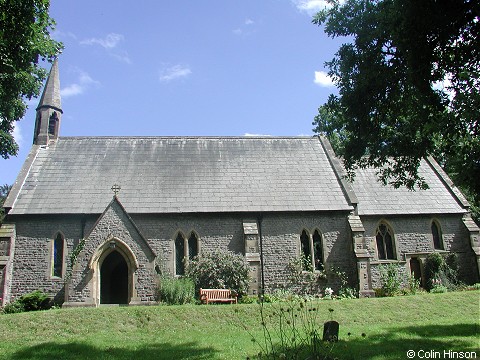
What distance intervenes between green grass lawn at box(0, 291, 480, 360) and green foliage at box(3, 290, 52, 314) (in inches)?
158

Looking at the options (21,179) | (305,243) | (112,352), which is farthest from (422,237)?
(21,179)

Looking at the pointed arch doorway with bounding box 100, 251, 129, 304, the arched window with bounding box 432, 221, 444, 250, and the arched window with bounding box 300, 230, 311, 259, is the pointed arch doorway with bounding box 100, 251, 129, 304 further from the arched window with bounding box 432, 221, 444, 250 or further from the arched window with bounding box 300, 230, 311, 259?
the arched window with bounding box 432, 221, 444, 250

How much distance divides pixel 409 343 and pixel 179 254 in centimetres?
1365

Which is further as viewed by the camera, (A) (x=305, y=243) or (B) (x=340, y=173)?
(B) (x=340, y=173)

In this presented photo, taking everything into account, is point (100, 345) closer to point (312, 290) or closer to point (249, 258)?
point (249, 258)

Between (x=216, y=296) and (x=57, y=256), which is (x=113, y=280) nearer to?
(x=57, y=256)

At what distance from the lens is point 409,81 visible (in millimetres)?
11773

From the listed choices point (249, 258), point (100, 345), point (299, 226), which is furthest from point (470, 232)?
point (100, 345)

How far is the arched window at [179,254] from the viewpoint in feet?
74.1

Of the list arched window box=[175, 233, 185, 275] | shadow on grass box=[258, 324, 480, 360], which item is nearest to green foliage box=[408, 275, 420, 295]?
shadow on grass box=[258, 324, 480, 360]

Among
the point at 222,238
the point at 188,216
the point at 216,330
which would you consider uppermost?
the point at 188,216

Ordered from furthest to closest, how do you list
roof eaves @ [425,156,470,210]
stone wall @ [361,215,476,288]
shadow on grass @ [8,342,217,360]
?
1. roof eaves @ [425,156,470,210]
2. stone wall @ [361,215,476,288]
3. shadow on grass @ [8,342,217,360]

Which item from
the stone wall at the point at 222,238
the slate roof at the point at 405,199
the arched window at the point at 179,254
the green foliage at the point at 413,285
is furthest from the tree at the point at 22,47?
the green foliage at the point at 413,285

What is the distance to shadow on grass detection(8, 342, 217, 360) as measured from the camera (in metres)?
11.2
